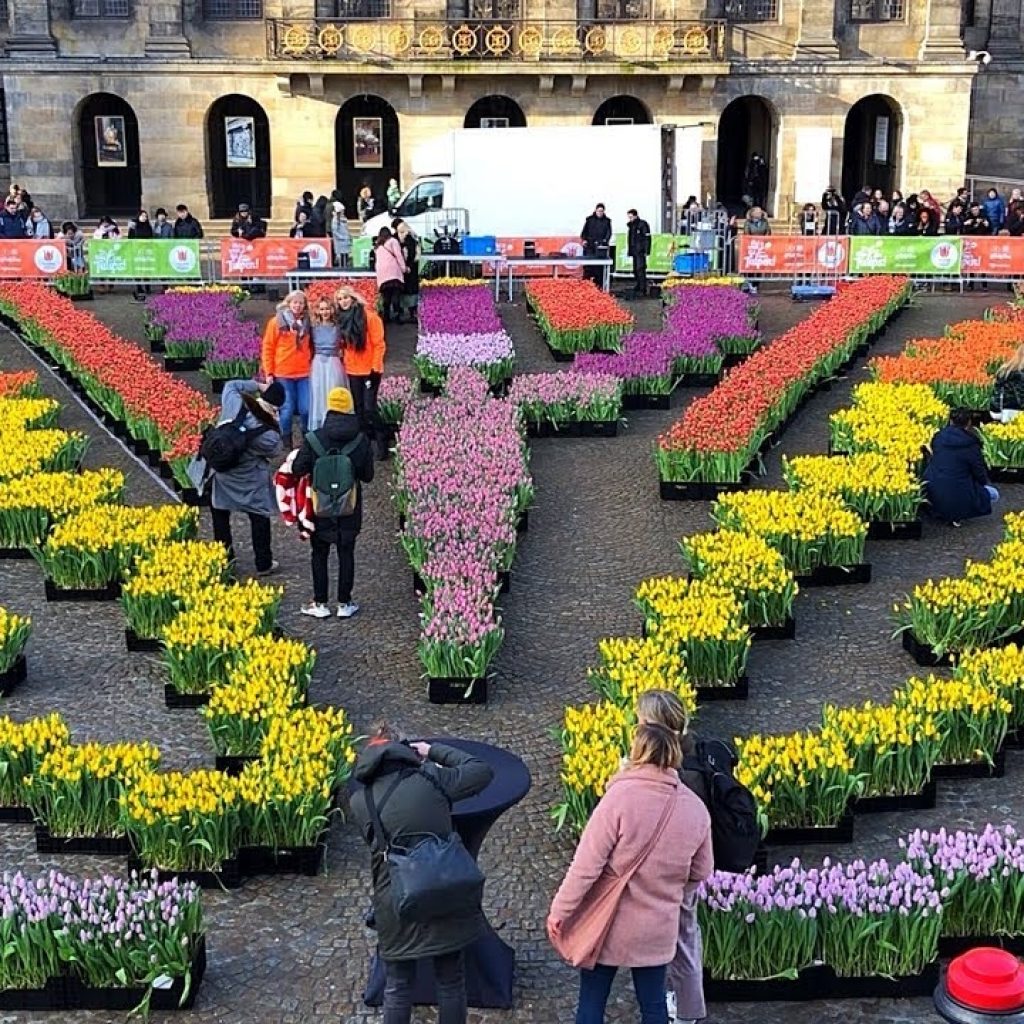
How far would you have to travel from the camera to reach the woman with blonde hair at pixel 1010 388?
665 inches

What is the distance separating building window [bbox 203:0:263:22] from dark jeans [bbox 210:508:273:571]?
1162 inches

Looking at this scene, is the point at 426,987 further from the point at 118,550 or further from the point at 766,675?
the point at 118,550

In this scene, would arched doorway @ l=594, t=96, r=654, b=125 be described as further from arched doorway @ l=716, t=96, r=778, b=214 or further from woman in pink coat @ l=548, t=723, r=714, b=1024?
woman in pink coat @ l=548, t=723, r=714, b=1024

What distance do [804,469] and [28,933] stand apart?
8.76 metres

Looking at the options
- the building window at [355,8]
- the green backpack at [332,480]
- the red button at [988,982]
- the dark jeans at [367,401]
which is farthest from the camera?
the building window at [355,8]

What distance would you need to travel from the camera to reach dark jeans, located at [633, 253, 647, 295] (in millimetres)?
28389

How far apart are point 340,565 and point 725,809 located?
552 centimetres

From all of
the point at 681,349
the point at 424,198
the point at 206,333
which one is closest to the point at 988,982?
the point at 681,349

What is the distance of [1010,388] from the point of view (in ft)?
55.7

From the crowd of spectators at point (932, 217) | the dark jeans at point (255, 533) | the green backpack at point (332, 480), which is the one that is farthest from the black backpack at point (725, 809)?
the crowd of spectators at point (932, 217)

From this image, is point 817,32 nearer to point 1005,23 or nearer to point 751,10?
point 751,10

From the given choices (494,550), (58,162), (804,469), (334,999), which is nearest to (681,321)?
(804,469)

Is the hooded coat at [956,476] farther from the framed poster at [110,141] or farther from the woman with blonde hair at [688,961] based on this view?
the framed poster at [110,141]

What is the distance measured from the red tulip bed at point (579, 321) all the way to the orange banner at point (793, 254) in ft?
16.3
